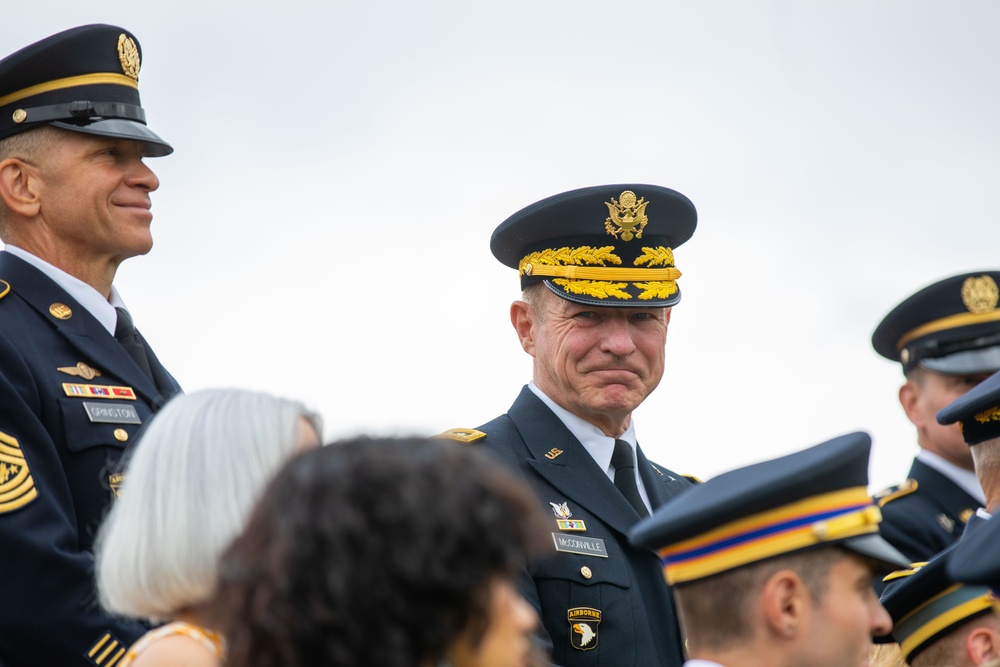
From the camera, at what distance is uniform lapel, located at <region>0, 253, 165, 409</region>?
4452mm

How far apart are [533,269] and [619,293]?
0.39 meters

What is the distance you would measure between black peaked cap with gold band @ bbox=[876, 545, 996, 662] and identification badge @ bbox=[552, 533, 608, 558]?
3.18 ft

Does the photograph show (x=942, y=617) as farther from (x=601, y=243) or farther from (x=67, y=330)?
(x=67, y=330)

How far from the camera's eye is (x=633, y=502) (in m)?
5.24

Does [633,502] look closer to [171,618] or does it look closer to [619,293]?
[619,293]

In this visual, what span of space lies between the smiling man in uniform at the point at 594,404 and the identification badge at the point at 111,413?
4.24 ft

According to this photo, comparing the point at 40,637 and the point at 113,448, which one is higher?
the point at 113,448

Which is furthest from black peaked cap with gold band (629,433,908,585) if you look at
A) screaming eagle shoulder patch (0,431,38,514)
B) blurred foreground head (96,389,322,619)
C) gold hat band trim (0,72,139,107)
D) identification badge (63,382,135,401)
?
gold hat band trim (0,72,139,107)

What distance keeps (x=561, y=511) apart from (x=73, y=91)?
86.3 inches

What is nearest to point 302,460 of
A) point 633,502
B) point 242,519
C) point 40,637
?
point 242,519

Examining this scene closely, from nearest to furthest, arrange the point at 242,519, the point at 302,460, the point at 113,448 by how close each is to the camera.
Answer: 1. the point at 302,460
2. the point at 242,519
3. the point at 113,448

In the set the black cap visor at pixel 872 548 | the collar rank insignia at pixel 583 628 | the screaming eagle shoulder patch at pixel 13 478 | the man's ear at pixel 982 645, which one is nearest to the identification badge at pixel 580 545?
the collar rank insignia at pixel 583 628

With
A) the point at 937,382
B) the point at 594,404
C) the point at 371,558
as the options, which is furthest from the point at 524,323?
the point at 371,558

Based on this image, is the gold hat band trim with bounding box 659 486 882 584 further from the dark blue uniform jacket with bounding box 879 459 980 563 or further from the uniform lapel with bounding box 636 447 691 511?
the dark blue uniform jacket with bounding box 879 459 980 563
